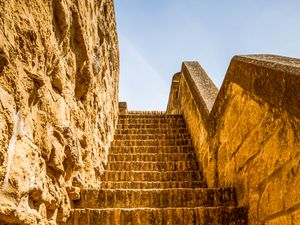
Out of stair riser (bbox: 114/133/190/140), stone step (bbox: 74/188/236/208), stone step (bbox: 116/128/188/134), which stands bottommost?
stone step (bbox: 74/188/236/208)

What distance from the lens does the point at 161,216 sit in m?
2.32

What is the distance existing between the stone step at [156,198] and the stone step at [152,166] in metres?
1.24

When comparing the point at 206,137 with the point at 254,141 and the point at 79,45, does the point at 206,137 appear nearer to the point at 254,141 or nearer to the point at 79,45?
the point at 254,141

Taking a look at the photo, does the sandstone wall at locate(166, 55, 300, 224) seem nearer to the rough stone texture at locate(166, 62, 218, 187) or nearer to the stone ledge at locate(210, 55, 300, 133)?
the stone ledge at locate(210, 55, 300, 133)

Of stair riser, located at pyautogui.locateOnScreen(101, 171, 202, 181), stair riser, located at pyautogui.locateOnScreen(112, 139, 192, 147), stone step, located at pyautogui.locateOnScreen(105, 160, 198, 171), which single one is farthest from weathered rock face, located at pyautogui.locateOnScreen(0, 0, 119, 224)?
stair riser, located at pyautogui.locateOnScreen(112, 139, 192, 147)

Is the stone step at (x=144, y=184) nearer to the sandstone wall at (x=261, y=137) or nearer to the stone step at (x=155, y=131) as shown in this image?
the sandstone wall at (x=261, y=137)

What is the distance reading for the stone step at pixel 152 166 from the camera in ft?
13.2

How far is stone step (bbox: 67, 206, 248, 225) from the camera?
7.35ft

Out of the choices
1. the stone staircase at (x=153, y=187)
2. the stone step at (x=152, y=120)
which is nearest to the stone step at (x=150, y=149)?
the stone staircase at (x=153, y=187)

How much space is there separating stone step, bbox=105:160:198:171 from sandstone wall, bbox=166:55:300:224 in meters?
0.78

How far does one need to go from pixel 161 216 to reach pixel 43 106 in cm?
126

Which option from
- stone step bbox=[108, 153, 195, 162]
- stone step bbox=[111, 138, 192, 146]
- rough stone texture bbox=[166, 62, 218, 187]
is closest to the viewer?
rough stone texture bbox=[166, 62, 218, 187]

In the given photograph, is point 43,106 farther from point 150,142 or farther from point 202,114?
→ point 150,142

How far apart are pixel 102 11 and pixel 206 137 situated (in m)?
2.05
